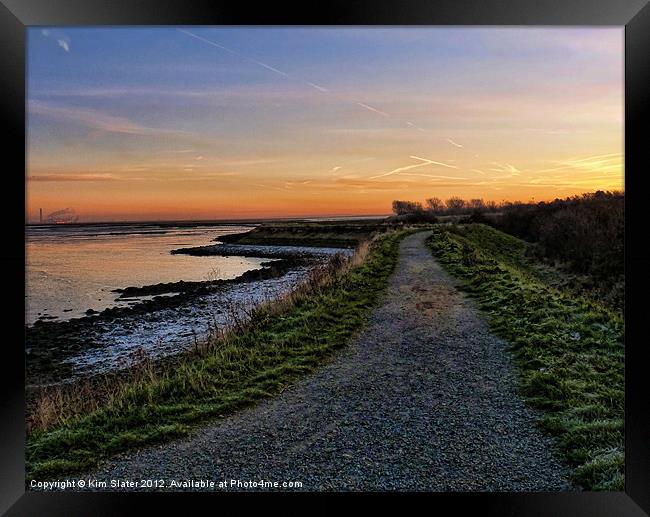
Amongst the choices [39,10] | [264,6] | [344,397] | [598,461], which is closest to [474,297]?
[344,397]

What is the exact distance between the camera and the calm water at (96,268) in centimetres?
1602

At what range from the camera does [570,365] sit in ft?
A: 20.5

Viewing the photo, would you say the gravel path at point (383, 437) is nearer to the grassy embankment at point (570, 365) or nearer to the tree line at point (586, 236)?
the grassy embankment at point (570, 365)

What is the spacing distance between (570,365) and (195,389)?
504cm

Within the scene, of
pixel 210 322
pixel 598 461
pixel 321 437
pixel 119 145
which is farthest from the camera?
pixel 210 322

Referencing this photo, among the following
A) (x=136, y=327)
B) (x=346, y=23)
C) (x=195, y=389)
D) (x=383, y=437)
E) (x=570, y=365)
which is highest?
(x=346, y=23)

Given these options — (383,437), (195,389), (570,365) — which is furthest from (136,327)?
(570,365)

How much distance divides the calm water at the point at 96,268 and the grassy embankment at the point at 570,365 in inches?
458

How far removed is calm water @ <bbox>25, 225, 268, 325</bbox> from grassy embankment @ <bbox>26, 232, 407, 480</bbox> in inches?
288

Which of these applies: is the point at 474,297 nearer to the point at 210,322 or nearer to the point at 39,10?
the point at 210,322

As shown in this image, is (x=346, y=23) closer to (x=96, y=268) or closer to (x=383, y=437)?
(x=383, y=437)
